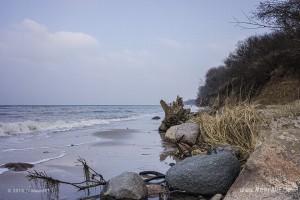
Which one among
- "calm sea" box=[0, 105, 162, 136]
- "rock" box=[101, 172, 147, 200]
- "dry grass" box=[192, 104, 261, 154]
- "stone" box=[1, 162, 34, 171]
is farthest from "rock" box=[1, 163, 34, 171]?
"calm sea" box=[0, 105, 162, 136]

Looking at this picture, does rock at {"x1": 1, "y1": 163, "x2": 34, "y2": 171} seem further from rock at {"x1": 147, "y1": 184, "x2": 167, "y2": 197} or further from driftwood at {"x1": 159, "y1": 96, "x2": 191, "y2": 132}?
driftwood at {"x1": 159, "y1": 96, "x2": 191, "y2": 132}

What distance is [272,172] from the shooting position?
515 centimetres

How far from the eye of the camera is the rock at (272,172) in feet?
16.0

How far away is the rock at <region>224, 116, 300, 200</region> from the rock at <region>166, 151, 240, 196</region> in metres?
0.46

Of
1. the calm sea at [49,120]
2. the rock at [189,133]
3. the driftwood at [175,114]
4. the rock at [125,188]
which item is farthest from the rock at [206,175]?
the calm sea at [49,120]

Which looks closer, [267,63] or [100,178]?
[100,178]

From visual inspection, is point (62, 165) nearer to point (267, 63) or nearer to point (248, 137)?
point (248, 137)

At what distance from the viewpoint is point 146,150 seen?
1109 cm

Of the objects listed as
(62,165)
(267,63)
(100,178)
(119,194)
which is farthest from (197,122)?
(267,63)

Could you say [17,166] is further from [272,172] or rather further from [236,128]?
[272,172]

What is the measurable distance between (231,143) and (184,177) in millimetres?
2619

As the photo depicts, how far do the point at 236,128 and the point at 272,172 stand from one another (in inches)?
123

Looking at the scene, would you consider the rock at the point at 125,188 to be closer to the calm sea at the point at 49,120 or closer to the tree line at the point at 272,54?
the tree line at the point at 272,54

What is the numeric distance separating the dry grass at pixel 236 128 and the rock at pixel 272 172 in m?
1.56
